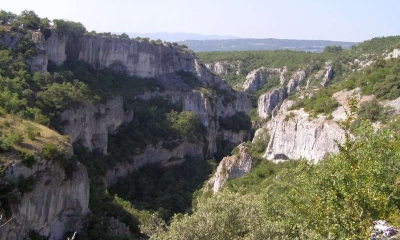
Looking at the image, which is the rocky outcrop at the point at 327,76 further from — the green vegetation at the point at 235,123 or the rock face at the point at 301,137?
the rock face at the point at 301,137

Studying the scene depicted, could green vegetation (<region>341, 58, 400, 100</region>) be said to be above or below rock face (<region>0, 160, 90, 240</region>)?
above

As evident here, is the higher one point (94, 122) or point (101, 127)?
point (94, 122)

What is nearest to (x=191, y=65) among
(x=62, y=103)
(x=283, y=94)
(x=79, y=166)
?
(x=283, y=94)

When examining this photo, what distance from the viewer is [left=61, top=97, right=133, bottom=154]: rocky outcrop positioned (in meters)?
37.0

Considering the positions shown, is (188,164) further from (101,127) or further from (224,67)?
(224,67)

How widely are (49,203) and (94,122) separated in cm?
1852

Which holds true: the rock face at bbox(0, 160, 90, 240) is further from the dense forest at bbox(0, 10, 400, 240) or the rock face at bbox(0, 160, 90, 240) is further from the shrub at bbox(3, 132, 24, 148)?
the shrub at bbox(3, 132, 24, 148)

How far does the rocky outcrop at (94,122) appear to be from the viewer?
121ft

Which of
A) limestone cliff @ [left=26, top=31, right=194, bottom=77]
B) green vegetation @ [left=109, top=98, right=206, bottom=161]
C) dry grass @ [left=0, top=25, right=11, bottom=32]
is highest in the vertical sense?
dry grass @ [left=0, top=25, right=11, bottom=32]

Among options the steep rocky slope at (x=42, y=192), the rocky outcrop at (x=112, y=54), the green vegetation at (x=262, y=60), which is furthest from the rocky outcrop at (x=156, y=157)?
the green vegetation at (x=262, y=60)

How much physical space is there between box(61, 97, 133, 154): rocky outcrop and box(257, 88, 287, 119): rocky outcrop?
39.1 meters

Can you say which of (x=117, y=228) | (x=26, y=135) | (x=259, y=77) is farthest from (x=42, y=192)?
(x=259, y=77)

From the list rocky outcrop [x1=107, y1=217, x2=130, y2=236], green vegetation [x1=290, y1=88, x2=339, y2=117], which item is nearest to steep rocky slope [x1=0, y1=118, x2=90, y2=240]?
rocky outcrop [x1=107, y1=217, x2=130, y2=236]

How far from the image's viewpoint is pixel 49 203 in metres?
23.1
